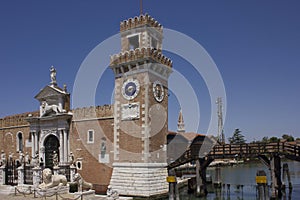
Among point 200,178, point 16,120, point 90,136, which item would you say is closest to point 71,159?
point 90,136

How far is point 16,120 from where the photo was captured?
28891 mm

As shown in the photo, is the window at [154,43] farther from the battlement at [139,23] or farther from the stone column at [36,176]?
the stone column at [36,176]

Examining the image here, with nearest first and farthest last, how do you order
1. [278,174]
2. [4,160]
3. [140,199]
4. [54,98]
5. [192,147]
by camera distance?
[140,199] → [278,174] → [192,147] → [54,98] → [4,160]

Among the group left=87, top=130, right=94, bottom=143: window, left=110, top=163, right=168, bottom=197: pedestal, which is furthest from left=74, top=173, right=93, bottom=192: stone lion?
left=87, top=130, right=94, bottom=143: window

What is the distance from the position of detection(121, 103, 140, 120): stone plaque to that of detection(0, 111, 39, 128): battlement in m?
10.3

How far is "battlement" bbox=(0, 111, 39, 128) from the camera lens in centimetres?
2790

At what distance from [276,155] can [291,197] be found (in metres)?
3.97

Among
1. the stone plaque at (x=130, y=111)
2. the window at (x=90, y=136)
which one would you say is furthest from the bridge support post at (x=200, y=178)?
the window at (x=90, y=136)

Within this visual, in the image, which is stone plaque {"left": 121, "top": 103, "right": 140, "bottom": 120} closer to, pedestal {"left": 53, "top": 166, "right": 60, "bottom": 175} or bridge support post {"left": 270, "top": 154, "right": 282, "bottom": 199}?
pedestal {"left": 53, "top": 166, "right": 60, "bottom": 175}

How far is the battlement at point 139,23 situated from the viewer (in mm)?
20344

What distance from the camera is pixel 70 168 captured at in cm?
2295

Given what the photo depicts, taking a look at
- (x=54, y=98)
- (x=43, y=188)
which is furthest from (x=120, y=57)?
(x=43, y=188)

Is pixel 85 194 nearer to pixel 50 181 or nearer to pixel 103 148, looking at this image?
pixel 50 181

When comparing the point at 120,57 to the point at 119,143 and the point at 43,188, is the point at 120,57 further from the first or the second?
the point at 43,188
